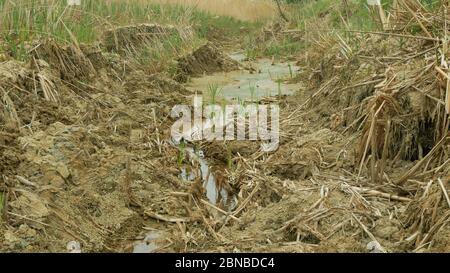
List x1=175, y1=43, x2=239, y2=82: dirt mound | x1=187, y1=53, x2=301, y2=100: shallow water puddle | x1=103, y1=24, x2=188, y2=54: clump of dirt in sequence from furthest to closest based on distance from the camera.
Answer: x1=175, y1=43, x2=239, y2=82: dirt mound
x1=103, y1=24, x2=188, y2=54: clump of dirt
x1=187, y1=53, x2=301, y2=100: shallow water puddle

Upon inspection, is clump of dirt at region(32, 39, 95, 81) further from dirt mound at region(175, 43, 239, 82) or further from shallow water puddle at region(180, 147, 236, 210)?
dirt mound at region(175, 43, 239, 82)

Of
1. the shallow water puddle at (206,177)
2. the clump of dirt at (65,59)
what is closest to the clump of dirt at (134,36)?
the clump of dirt at (65,59)

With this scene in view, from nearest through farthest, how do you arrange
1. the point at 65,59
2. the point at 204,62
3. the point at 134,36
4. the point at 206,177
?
the point at 206,177
the point at 65,59
the point at 134,36
the point at 204,62

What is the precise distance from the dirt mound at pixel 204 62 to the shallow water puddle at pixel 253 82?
13cm

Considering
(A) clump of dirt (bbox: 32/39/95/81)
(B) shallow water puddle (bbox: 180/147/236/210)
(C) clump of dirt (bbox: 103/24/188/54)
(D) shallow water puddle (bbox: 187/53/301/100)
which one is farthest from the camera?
(C) clump of dirt (bbox: 103/24/188/54)

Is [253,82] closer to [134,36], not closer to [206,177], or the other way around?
[134,36]

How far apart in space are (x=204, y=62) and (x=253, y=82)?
1.08 metres

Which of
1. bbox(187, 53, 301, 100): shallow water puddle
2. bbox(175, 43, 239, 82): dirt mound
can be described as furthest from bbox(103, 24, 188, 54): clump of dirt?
bbox(187, 53, 301, 100): shallow water puddle

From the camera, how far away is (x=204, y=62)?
27.4ft

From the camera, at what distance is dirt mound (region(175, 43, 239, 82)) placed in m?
7.80

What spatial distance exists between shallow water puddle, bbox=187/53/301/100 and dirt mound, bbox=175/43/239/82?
131 millimetres

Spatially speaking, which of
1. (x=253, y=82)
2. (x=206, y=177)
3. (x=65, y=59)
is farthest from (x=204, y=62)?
(x=206, y=177)

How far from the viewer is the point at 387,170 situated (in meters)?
3.75
